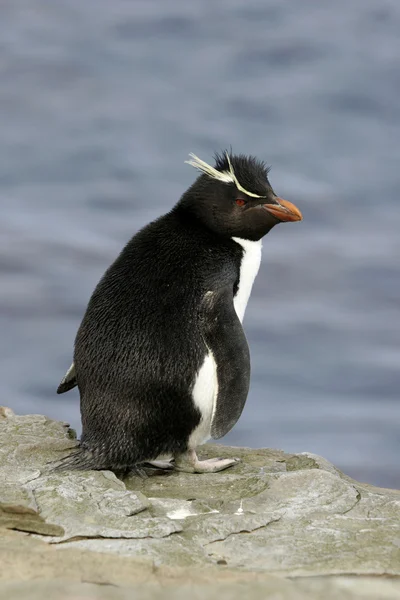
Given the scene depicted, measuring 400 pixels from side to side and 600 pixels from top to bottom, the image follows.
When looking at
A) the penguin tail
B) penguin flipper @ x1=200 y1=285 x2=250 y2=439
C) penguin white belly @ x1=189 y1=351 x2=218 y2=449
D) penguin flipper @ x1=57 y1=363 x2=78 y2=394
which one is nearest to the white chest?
penguin flipper @ x1=200 y1=285 x2=250 y2=439

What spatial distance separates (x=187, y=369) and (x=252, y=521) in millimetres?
1003

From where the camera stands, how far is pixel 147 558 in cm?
356

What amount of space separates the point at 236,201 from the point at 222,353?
0.93 metres

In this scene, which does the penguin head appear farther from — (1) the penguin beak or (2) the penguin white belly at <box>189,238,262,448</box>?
(2) the penguin white belly at <box>189,238,262,448</box>

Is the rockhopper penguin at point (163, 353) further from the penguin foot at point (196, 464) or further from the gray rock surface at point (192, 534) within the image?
the gray rock surface at point (192, 534)

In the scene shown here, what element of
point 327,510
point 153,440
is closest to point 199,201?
point 153,440

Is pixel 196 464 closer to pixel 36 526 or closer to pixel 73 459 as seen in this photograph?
pixel 73 459

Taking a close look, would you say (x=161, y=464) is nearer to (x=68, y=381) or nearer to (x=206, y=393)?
(x=206, y=393)

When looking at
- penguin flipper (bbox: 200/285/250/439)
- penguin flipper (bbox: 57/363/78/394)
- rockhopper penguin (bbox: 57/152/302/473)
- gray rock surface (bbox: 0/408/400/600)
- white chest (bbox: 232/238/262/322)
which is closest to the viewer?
gray rock surface (bbox: 0/408/400/600)

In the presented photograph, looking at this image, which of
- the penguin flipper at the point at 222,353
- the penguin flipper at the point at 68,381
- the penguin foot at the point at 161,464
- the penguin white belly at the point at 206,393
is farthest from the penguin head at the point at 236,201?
the penguin foot at the point at 161,464

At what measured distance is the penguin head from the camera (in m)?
5.42

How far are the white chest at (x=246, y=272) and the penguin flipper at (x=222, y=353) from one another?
34cm

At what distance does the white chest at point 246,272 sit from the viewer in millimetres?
5414

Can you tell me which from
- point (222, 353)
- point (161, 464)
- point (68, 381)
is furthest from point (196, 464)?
point (68, 381)
